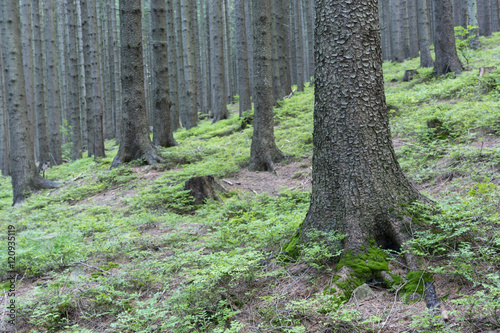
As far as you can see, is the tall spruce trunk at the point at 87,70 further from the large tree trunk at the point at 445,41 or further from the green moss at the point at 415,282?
the green moss at the point at 415,282

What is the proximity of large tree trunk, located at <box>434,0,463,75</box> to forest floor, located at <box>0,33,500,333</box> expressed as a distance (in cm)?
226

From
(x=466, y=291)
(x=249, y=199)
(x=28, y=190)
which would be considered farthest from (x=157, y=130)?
(x=466, y=291)

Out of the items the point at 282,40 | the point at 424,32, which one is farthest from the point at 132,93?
the point at 424,32

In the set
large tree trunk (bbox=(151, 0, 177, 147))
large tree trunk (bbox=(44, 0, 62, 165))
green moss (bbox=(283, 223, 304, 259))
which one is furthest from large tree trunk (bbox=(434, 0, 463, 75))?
large tree trunk (bbox=(44, 0, 62, 165))

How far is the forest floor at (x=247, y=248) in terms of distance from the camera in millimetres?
2686

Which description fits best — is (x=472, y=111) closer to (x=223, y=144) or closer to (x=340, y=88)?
(x=340, y=88)

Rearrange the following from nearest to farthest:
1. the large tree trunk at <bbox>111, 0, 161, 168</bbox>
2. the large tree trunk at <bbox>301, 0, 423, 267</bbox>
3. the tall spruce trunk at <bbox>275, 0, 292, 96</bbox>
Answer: the large tree trunk at <bbox>301, 0, 423, 267</bbox>, the large tree trunk at <bbox>111, 0, 161, 168</bbox>, the tall spruce trunk at <bbox>275, 0, 292, 96</bbox>

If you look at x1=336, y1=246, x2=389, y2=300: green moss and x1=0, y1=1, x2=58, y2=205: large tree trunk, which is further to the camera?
x1=0, y1=1, x2=58, y2=205: large tree trunk

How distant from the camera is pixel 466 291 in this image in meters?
2.60

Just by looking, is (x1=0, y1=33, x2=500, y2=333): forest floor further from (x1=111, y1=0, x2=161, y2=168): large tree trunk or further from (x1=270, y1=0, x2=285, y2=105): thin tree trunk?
(x1=270, y1=0, x2=285, y2=105): thin tree trunk

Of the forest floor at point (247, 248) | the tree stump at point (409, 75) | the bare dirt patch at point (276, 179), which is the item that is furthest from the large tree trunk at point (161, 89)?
the tree stump at point (409, 75)

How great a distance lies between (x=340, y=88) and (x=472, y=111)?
16.5 ft

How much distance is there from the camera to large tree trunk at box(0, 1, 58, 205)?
8.56m

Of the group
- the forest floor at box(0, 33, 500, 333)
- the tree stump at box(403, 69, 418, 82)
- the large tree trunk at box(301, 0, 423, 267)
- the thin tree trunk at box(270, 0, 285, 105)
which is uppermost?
the thin tree trunk at box(270, 0, 285, 105)
